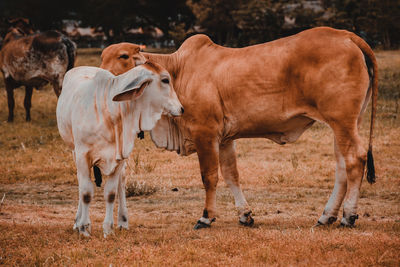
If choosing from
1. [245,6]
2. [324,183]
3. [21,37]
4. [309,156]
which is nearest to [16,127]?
[21,37]

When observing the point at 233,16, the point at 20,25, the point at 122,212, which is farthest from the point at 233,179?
the point at 233,16

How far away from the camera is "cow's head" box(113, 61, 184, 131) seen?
17.9 feet

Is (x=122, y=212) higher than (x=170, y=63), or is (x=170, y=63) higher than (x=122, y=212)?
(x=170, y=63)

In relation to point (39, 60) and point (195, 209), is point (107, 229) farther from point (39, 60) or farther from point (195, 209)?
Result: point (39, 60)

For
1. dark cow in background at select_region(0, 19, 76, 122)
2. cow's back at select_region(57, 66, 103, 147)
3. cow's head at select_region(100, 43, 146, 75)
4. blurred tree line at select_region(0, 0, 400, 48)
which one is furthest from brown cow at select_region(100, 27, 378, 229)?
blurred tree line at select_region(0, 0, 400, 48)

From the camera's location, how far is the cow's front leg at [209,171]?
634 cm

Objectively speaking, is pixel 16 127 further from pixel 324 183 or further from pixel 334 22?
pixel 334 22

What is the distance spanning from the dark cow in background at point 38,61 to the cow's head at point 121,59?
793cm

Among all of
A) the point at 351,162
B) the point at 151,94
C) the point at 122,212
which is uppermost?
the point at 151,94

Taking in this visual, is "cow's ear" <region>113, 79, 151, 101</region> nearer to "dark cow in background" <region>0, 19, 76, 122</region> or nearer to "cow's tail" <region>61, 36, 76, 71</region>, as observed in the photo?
"dark cow in background" <region>0, 19, 76, 122</region>

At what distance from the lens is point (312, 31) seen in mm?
6230

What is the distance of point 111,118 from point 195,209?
2.35 metres

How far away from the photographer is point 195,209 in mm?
7395

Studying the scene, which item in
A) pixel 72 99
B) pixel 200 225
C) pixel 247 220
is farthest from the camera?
pixel 247 220
